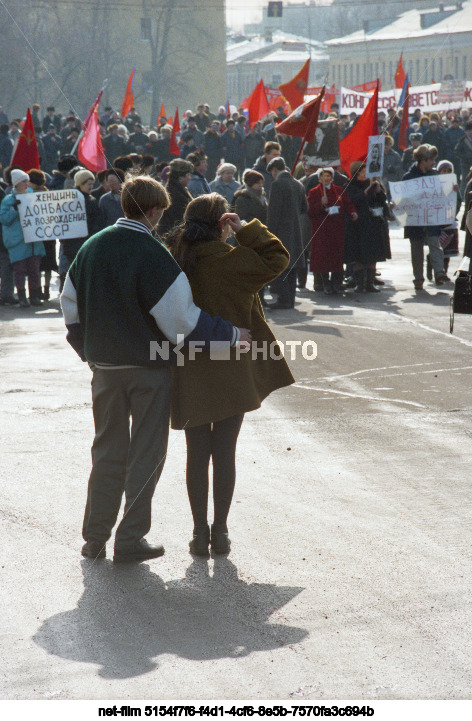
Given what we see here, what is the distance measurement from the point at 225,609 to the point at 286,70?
97574 millimetres

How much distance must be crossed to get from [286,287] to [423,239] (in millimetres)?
2621

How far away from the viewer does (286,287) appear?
493 inches

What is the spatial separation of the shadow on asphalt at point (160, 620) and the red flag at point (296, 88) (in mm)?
19795

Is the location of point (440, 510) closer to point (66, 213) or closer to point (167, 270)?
point (167, 270)

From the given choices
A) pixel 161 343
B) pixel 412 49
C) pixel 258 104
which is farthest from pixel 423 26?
pixel 161 343

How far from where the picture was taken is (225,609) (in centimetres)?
425

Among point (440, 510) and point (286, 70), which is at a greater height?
point (286, 70)

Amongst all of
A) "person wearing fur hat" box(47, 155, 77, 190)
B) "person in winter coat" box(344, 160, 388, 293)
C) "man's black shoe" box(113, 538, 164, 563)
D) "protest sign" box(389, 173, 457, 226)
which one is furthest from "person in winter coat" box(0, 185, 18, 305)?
"man's black shoe" box(113, 538, 164, 563)

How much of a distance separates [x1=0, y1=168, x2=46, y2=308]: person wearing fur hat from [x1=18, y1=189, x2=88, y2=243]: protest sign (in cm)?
9

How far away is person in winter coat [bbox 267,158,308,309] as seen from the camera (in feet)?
41.5

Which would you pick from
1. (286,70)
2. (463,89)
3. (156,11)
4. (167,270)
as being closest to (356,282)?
(167,270)

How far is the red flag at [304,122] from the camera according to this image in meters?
14.4

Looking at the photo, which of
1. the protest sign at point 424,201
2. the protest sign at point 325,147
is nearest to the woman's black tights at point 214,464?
the protest sign at point 424,201

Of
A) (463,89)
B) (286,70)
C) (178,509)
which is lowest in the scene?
(178,509)
